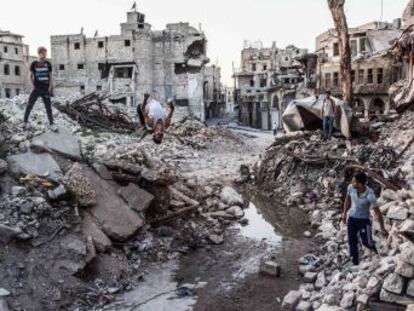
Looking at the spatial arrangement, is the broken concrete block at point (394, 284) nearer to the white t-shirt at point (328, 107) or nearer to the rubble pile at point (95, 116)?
the white t-shirt at point (328, 107)

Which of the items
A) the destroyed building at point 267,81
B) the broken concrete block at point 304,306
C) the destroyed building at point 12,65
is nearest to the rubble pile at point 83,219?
the broken concrete block at point 304,306

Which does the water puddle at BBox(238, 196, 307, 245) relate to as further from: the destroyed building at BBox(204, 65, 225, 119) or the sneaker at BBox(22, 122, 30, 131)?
the destroyed building at BBox(204, 65, 225, 119)

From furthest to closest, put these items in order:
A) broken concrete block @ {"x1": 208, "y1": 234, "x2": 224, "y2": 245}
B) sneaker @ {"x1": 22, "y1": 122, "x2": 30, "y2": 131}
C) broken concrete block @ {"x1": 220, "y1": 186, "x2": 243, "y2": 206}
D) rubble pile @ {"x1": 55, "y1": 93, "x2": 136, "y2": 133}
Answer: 1. rubble pile @ {"x1": 55, "y1": 93, "x2": 136, "y2": 133}
2. broken concrete block @ {"x1": 220, "y1": 186, "x2": 243, "y2": 206}
3. sneaker @ {"x1": 22, "y1": 122, "x2": 30, "y2": 131}
4. broken concrete block @ {"x1": 208, "y1": 234, "x2": 224, "y2": 245}

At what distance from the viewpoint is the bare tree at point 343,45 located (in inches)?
662

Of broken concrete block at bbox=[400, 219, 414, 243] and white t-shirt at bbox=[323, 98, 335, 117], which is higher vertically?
white t-shirt at bbox=[323, 98, 335, 117]

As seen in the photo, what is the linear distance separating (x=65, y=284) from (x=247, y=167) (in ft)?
34.2

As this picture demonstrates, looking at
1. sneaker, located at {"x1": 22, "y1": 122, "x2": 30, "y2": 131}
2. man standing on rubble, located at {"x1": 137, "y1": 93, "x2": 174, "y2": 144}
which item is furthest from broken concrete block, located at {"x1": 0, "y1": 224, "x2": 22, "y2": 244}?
man standing on rubble, located at {"x1": 137, "y1": 93, "x2": 174, "y2": 144}

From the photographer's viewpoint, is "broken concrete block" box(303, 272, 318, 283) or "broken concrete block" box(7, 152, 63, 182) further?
"broken concrete block" box(7, 152, 63, 182)

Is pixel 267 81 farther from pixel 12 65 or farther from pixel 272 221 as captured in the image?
pixel 272 221

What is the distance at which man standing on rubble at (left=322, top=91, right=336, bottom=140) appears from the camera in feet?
45.9

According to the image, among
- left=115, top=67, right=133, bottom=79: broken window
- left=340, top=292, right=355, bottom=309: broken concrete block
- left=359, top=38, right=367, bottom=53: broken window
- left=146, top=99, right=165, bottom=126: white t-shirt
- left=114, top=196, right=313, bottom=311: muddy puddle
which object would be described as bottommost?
left=114, top=196, right=313, bottom=311: muddy puddle

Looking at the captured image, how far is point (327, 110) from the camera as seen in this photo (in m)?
14.0

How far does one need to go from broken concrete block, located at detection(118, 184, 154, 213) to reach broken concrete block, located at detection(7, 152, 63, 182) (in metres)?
1.27

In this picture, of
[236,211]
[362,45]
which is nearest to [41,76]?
[236,211]
